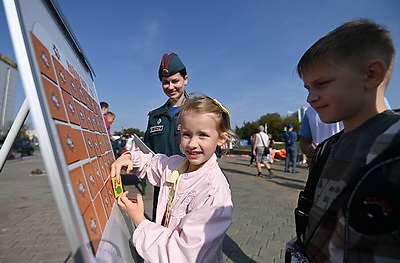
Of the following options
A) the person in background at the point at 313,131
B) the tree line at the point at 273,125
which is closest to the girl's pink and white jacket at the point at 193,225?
the person in background at the point at 313,131

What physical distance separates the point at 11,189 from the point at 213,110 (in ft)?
23.7

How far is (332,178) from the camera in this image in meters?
0.94

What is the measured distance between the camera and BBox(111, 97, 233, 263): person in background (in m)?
1.05

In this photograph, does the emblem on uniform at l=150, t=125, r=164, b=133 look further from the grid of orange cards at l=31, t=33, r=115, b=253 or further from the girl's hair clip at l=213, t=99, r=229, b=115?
the grid of orange cards at l=31, t=33, r=115, b=253

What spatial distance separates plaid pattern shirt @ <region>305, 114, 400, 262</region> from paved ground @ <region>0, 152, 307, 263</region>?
1.36 metres

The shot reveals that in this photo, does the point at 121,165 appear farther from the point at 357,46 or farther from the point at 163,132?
the point at 357,46

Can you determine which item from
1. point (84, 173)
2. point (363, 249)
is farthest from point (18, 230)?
point (363, 249)

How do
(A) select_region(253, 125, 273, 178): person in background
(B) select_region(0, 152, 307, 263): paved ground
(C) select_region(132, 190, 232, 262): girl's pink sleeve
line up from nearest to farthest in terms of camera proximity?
1. (C) select_region(132, 190, 232, 262): girl's pink sleeve
2. (B) select_region(0, 152, 307, 263): paved ground
3. (A) select_region(253, 125, 273, 178): person in background

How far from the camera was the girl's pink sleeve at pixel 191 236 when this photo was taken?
1.02 metres

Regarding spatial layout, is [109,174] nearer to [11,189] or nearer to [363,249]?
[363,249]

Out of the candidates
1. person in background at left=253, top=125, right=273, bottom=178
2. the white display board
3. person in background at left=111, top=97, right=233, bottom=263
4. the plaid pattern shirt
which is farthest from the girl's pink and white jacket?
person in background at left=253, top=125, right=273, bottom=178

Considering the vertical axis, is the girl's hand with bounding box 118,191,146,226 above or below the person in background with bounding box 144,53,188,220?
below

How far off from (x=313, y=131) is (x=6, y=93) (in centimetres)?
240

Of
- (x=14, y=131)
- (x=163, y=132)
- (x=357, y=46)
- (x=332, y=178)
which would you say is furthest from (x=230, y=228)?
(x=357, y=46)
